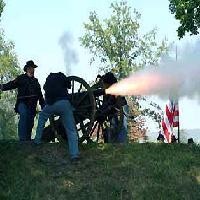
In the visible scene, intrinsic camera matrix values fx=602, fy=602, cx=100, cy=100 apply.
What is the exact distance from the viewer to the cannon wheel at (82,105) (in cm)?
1234

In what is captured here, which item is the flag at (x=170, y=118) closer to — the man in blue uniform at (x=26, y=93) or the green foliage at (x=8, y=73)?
the man in blue uniform at (x=26, y=93)

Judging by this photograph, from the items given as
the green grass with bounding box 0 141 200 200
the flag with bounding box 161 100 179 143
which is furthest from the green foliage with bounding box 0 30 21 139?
the green grass with bounding box 0 141 200 200

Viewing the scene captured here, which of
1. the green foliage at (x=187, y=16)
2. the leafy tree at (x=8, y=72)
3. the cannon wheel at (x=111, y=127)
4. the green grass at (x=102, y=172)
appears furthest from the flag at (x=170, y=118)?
the leafy tree at (x=8, y=72)

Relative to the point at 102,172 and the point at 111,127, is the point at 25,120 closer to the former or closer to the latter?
the point at 111,127

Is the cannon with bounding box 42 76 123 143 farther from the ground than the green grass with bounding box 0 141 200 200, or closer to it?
farther from the ground

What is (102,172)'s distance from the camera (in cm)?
1075

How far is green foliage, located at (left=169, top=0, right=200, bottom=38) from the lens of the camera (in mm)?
20031

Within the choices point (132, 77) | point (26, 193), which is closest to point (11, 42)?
point (132, 77)

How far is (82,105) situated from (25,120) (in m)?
1.26

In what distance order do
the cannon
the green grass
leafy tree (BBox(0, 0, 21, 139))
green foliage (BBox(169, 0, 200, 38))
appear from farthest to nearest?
1. leafy tree (BBox(0, 0, 21, 139))
2. green foliage (BBox(169, 0, 200, 38))
3. the cannon
4. the green grass

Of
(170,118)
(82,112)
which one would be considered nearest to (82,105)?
(82,112)

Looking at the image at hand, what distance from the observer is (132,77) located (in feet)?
43.9

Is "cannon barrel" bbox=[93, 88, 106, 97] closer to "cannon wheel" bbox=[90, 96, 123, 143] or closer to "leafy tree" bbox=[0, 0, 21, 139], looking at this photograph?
"cannon wheel" bbox=[90, 96, 123, 143]

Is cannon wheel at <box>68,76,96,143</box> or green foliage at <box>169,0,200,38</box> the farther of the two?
green foliage at <box>169,0,200,38</box>
